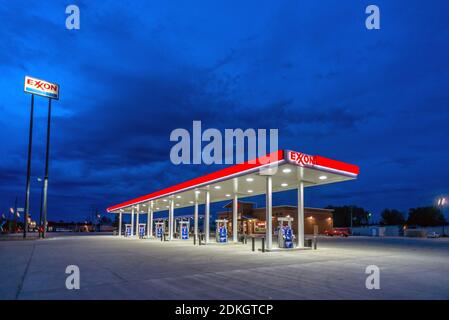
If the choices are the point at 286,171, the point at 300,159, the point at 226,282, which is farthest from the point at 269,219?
the point at 226,282

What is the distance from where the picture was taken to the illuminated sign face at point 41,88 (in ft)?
125

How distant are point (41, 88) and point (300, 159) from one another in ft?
110

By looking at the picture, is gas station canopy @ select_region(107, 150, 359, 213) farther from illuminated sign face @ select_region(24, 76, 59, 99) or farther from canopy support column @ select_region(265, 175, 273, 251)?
illuminated sign face @ select_region(24, 76, 59, 99)

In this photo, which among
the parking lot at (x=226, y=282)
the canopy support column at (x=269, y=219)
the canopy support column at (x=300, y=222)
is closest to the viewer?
the parking lot at (x=226, y=282)

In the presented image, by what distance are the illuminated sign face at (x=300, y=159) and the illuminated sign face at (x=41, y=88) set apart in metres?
32.4

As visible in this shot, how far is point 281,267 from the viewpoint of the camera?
12172 mm

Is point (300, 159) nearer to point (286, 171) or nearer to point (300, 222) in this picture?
point (286, 171)

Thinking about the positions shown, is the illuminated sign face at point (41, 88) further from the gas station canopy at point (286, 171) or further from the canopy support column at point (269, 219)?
the canopy support column at point (269, 219)

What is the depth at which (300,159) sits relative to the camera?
17.1 m

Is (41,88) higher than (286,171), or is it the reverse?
(41,88)

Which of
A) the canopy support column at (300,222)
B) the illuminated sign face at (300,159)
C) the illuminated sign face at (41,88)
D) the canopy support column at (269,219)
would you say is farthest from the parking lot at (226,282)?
the illuminated sign face at (41,88)

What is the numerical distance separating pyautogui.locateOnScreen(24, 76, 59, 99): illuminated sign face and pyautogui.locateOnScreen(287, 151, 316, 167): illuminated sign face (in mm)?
32432
